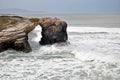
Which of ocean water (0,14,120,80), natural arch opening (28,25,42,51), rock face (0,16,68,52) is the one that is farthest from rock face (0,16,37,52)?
natural arch opening (28,25,42,51)

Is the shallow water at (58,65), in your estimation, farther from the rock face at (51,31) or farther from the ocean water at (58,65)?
the rock face at (51,31)

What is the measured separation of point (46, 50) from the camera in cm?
1575

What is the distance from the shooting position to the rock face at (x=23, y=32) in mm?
15148

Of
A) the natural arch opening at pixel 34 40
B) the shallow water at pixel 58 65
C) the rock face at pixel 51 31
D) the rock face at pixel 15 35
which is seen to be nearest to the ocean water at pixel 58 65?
the shallow water at pixel 58 65

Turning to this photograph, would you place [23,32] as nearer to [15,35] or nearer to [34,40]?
[15,35]

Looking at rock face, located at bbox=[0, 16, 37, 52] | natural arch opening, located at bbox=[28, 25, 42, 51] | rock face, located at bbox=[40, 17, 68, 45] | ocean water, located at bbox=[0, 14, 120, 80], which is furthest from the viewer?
rock face, located at bbox=[40, 17, 68, 45]

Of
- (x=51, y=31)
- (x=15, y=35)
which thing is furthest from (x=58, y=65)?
(x=51, y=31)

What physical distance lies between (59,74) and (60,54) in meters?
4.09

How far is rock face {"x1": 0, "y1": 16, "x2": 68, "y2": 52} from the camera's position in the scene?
15148 millimetres

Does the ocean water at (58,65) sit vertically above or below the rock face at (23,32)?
below

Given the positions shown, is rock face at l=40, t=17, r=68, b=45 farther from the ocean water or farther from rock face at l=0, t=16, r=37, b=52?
the ocean water

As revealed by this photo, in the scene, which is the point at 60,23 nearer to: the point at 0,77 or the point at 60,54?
the point at 60,54

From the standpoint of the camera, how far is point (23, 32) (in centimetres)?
1570

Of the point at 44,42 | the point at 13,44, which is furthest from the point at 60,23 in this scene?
the point at 13,44
